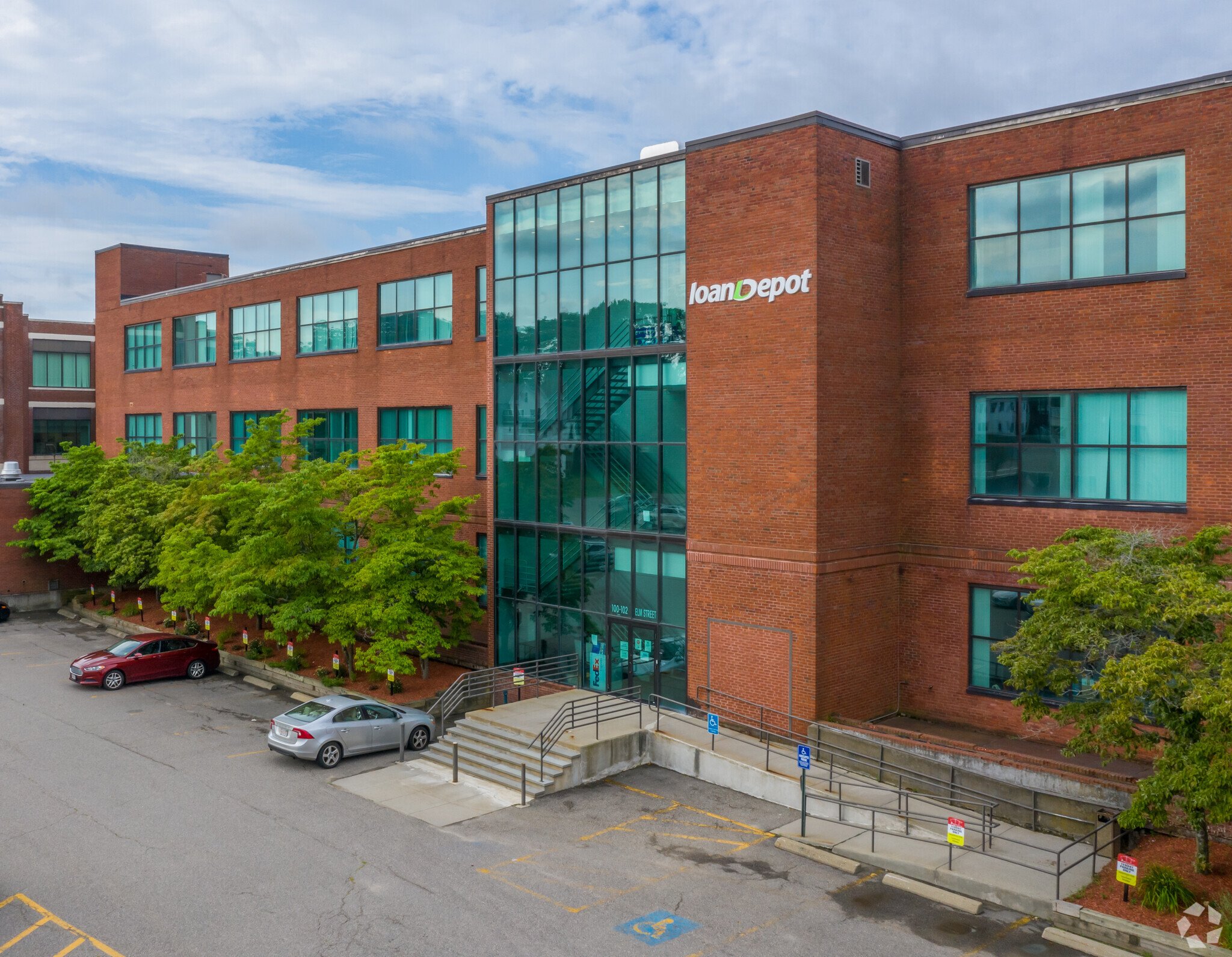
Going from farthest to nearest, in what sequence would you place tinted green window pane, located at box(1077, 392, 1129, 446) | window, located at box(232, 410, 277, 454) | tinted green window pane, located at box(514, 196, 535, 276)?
window, located at box(232, 410, 277, 454) → tinted green window pane, located at box(514, 196, 535, 276) → tinted green window pane, located at box(1077, 392, 1129, 446)

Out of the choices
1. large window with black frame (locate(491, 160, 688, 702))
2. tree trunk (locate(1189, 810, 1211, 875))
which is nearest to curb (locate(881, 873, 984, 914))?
tree trunk (locate(1189, 810, 1211, 875))

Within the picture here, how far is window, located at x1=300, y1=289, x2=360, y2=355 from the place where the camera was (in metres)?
37.6

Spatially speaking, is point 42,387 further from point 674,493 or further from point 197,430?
point 674,493

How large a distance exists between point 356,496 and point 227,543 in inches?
267

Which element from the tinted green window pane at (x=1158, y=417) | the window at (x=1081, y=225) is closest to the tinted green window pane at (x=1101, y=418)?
the tinted green window pane at (x=1158, y=417)

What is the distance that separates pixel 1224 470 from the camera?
19.0m

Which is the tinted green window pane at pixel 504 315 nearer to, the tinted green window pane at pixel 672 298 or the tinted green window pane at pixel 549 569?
the tinted green window pane at pixel 549 569

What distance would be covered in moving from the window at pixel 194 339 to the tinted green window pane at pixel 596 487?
83.7ft

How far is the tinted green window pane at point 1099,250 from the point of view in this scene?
66.2 feet

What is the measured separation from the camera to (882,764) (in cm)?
1948

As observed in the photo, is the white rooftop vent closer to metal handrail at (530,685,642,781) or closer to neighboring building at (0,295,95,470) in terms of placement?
metal handrail at (530,685,642,781)

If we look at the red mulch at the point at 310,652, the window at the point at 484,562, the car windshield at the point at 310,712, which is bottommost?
the red mulch at the point at 310,652

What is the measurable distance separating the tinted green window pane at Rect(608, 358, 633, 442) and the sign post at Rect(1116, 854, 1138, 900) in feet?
45.6

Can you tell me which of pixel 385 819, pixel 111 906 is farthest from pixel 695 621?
pixel 111 906
